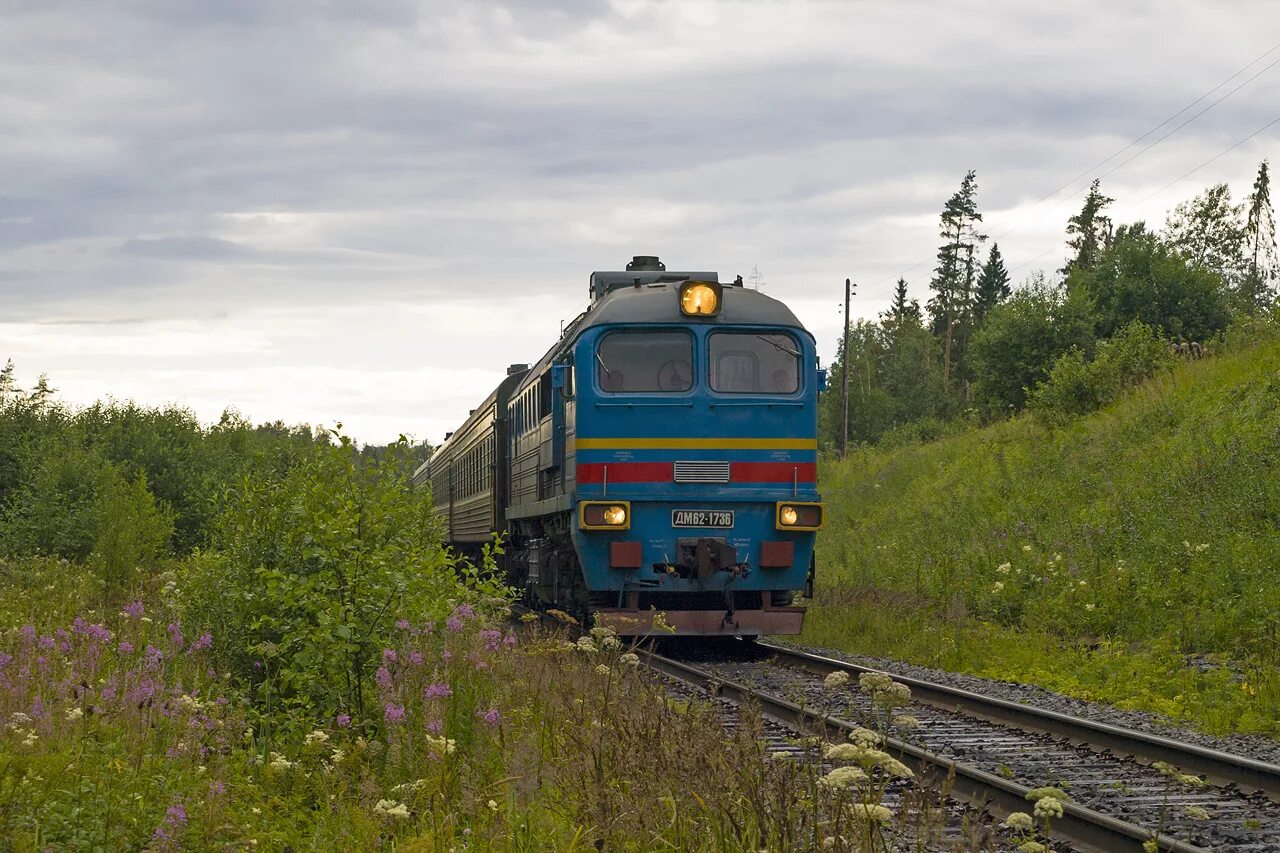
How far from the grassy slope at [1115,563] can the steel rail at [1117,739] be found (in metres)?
1.38

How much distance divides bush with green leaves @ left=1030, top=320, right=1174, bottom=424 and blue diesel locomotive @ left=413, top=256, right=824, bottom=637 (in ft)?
46.4

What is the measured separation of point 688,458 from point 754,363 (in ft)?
4.20

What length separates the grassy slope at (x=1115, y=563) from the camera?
11547mm

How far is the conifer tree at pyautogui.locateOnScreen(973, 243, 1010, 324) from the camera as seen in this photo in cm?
8319

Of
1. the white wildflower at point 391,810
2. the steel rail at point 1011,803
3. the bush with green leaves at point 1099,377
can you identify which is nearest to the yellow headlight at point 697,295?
the steel rail at point 1011,803

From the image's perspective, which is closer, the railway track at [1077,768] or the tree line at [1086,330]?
the railway track at [1077,768]

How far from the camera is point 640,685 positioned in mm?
7699

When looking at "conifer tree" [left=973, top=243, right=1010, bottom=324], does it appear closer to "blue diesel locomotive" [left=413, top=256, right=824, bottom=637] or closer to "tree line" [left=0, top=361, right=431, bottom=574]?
"tree line" [left=0, top=361, right=431, bottom=574]

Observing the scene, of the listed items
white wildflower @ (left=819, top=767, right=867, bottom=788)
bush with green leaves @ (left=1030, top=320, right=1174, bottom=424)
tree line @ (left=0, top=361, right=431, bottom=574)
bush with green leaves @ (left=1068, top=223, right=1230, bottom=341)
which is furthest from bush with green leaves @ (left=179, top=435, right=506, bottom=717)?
bush with green leaves @ (left=1068, top=223, right=1230, bottom=341)

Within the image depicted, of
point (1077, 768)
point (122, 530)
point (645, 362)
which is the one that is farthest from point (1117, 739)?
point (122, 530)

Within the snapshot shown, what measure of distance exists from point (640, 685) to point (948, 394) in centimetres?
6762

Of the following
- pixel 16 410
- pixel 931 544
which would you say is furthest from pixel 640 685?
pixel 16 410

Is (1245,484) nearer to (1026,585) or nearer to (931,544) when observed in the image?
(1026,585)

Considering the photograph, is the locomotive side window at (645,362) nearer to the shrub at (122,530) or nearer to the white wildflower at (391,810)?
the white wildflower at (391,810)
